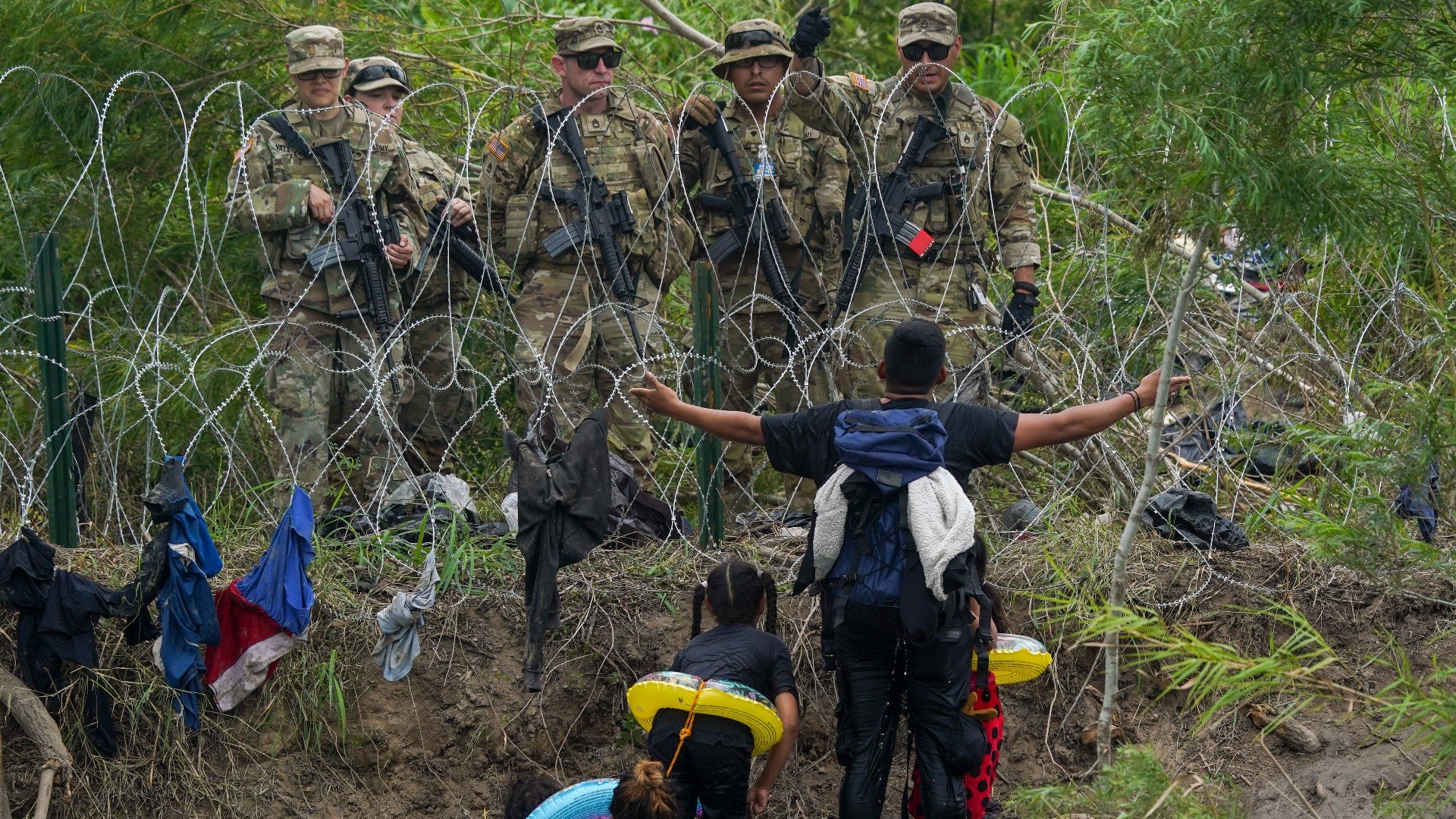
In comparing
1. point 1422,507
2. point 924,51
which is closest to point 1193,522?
point 1422,507

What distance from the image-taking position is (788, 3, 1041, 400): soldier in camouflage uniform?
19.0 feet

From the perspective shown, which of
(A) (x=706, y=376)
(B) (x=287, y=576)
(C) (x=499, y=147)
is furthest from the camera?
(C) (x=499, y=147)

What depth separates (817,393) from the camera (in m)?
5.91

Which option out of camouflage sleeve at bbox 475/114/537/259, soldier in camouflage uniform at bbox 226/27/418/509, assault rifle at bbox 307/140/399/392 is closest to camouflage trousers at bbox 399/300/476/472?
soldier in camouflage uniform at bbox 226/27/418/509

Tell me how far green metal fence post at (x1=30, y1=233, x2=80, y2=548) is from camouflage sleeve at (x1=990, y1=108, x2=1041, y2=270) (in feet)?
10.8

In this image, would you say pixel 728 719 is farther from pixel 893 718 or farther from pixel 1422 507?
pixel 1422 507

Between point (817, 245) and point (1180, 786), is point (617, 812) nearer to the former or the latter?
point (1180, 786)

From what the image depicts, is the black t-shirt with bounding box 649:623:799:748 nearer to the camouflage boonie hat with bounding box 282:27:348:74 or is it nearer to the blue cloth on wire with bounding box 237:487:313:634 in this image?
the blue cloth on wire with bounding box 237:487:313:634

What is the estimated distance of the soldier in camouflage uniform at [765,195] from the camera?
5.83 metres

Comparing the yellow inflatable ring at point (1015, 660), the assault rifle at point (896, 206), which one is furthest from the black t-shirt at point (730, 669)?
the assault rifle at point (896, 206)

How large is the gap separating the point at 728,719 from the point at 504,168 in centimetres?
266

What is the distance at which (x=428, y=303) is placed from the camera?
19.8 ft

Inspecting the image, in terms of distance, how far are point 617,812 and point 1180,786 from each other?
4.59ft

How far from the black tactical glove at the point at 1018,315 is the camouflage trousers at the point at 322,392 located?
7.25ft
